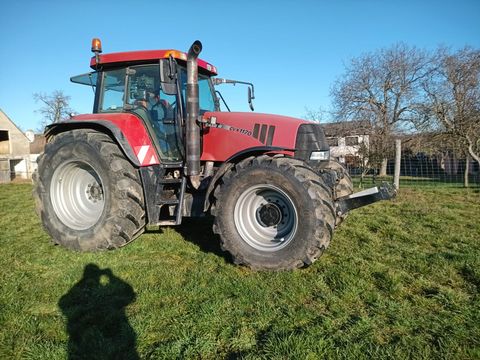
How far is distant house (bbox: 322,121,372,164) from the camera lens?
1450 centimetres

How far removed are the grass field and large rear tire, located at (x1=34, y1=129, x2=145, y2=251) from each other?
0.27m

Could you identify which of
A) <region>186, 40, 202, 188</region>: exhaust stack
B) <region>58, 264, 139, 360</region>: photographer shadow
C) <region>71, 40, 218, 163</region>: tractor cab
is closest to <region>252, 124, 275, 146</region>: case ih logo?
<region>186, 40, 202, 188</region>: exhaust stack

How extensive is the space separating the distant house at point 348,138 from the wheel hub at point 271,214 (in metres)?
9.68

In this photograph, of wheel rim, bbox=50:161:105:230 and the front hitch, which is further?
wheel rim, bbox=50:161:105:230

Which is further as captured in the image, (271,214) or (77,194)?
(77,194)

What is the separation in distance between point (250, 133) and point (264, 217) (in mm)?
1061

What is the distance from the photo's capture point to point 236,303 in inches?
121

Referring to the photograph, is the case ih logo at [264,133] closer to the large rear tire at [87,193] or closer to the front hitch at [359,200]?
the front hitch at [359,200]

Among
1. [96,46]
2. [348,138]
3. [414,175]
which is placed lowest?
[414,175]

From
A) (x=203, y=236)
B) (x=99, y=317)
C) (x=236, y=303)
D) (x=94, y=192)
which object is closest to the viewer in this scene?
(x=99, y=317)

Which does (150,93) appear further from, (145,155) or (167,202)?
(167,202)

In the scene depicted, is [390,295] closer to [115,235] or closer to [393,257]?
[393,257]

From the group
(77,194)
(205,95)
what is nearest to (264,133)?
(205,95)

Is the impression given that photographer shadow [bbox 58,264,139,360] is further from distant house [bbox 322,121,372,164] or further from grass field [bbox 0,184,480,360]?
distant house [bbox 322,121,372,164]
